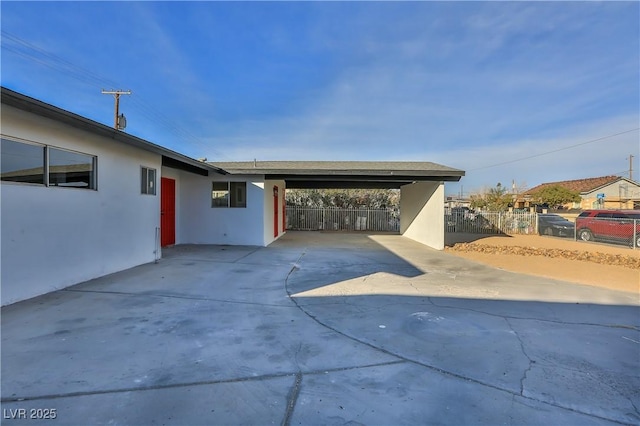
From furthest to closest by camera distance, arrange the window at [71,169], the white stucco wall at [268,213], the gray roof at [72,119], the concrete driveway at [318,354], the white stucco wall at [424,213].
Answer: the white stucco wall at [424,213], the white stucco wall at [268,213], the window at [71,169], the gray roof at [72,119], the concrete driveway at [318,354]

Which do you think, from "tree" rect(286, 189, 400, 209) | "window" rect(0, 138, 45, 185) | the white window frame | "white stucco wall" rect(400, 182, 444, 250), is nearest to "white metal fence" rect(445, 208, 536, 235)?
"white stucco wall" rect(400, 182, 444, 250)

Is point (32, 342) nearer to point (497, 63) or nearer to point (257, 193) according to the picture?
point (257, 193)

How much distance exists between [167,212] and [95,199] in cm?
508

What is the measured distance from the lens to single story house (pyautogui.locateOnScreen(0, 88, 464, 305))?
494 centimetres

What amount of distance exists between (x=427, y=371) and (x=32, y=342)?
4.21 metres

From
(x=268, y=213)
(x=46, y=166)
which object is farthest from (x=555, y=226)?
(x=46, y=166)

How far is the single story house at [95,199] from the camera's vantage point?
16.2 ft

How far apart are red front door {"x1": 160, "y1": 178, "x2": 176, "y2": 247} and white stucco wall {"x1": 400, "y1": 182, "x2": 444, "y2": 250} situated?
34.3 ft

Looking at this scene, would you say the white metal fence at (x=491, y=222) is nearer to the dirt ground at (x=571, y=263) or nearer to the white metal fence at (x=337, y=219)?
the white metal fence at (x=337, y=219)

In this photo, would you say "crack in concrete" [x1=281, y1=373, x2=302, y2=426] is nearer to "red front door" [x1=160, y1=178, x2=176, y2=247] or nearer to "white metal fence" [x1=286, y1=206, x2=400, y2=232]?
"red front door" [x1=160, y1=178, x2=176, y2=247]

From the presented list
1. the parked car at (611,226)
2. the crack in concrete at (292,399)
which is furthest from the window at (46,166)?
the parked car at (611,226)

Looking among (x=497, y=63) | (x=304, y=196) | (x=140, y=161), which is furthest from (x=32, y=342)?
(x=304, y=196)

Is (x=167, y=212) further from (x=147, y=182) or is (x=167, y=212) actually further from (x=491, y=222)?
(x=491, y=222)

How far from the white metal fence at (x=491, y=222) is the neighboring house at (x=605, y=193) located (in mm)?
15965
